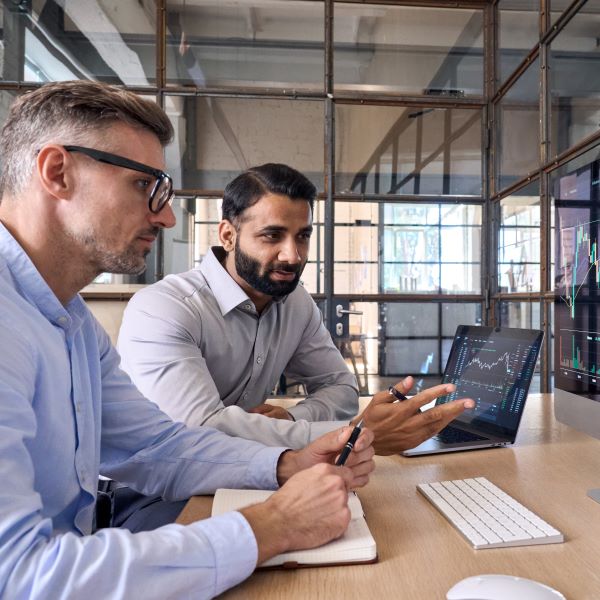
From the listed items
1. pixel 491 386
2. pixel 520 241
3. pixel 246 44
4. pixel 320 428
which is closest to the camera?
pixel 320 428

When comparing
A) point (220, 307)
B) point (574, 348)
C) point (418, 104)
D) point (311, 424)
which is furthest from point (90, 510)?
point (418, 104)

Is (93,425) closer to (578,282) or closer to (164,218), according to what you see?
(164,218)

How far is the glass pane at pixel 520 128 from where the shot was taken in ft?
9.54

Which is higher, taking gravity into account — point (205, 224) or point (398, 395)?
point (205, 224)

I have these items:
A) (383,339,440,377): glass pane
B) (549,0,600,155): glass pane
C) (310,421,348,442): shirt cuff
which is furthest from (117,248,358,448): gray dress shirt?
(383,339,440,377): glass pane

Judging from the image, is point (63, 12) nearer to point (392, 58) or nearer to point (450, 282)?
point (392, 58)

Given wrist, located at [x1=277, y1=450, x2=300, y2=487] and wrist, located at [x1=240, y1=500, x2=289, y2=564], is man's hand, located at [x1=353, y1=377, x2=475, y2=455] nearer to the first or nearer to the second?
wrist, located at [x1=277, y1=450, x2=300, y2=487]

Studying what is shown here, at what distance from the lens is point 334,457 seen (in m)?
1.00

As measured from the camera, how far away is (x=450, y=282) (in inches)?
141

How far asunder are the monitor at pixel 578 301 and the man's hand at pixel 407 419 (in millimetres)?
248

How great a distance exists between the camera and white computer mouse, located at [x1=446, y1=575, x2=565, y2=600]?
1.91ft

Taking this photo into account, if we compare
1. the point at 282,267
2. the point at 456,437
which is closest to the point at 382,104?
the point at 282,267

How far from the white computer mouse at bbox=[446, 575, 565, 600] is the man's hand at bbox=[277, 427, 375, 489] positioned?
0.34 m

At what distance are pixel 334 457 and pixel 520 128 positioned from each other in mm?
2745
